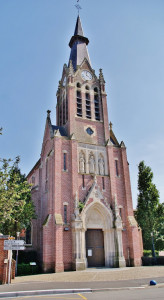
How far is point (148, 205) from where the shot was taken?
30125mm

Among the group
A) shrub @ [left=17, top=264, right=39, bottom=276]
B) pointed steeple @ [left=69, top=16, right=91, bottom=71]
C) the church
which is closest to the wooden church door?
the church

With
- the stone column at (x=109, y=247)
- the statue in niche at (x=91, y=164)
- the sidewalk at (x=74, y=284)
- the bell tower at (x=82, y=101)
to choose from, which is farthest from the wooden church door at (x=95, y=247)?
the bell tower at (x=82, y=101)

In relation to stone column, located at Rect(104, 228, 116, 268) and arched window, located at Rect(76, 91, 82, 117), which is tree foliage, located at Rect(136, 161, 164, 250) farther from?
arched window, located at Rect(76, 91, 82, 117)

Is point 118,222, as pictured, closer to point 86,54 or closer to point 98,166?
point 98,166

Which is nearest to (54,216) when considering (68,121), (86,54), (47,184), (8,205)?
(47,184)

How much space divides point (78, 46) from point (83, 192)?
79.8 ft

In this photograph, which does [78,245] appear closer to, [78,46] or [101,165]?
[101,165]

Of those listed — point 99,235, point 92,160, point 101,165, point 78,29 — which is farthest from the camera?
point 78,29

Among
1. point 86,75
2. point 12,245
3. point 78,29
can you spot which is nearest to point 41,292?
point 12,245

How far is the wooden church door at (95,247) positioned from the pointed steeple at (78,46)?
23274 millimetres

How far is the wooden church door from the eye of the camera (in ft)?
82.6

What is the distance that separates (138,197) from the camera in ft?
104

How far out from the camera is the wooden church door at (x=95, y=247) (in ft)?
82.6

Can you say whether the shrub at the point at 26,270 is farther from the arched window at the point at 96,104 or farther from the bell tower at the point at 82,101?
the arched window at the point at 96,104
